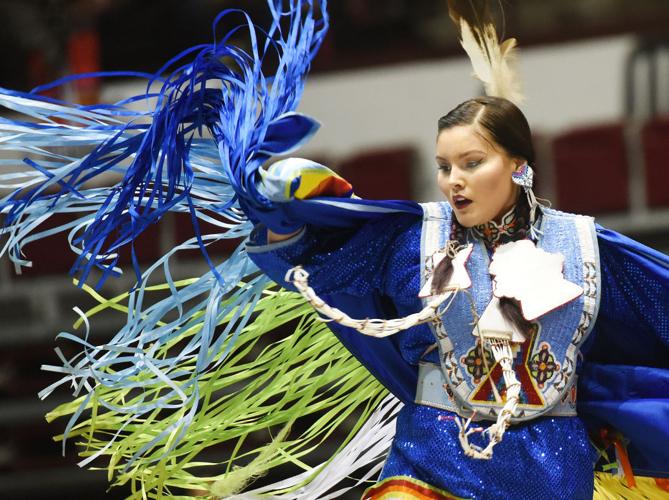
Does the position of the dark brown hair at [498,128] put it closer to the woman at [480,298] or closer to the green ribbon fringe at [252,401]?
the woman at [480,298]

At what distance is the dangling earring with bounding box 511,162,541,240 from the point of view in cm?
155

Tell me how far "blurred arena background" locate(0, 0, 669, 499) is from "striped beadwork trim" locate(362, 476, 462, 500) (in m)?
1.88

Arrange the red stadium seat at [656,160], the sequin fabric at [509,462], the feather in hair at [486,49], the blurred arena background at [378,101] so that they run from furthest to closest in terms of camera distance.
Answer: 1. the red stadium seat at [656,160]
2. the blurred arena background at [378,101]
3. the feather in hair at [486,49]
4. the sequin fabric at [509,462]

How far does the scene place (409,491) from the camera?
1.52m

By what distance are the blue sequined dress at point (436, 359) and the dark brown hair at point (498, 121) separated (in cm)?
14

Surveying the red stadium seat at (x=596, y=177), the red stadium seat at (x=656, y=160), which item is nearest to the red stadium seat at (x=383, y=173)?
the red stadium seat at (x=596, y=177)

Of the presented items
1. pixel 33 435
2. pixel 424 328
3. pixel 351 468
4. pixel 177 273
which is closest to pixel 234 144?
pixel 424 328

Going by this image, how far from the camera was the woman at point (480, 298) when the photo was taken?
1.53 metres

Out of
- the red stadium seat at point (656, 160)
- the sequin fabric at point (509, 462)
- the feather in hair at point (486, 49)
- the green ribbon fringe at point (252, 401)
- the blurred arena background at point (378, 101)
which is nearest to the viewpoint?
the sequin fabric at point (509, 462)

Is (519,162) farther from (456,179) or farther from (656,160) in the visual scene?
(656,160)

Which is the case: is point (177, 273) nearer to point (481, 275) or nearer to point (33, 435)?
point (33, 435)

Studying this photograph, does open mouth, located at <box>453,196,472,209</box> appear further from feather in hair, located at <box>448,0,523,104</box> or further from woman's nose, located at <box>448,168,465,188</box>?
feather in hair, located at <box>448,0,523,104</box>

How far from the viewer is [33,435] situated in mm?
3504

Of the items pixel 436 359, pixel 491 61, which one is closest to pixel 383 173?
pixel 491 61
